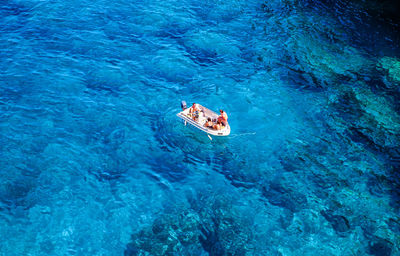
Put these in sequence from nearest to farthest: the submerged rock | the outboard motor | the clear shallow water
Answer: the clear shallow water
the outboard motor
the submerged rock

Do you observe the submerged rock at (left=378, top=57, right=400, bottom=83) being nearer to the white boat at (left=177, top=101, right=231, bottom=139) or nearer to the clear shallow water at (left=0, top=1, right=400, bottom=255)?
the clear shallow water at (left=0, top=1, right=400, bottom=255)

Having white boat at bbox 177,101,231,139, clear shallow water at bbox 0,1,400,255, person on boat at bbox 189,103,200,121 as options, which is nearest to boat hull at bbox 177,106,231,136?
white boat at bbox 177,101,231,139

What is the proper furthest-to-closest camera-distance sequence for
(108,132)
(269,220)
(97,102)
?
(97,102)
(108,132)
(269,220)

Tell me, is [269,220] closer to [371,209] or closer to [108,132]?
[371,209]

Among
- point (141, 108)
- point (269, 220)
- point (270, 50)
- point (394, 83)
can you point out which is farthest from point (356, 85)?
point (141, 108)

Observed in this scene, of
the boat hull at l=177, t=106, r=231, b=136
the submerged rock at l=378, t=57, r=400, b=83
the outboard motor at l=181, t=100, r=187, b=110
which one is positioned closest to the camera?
the boat hull at l=177, t=106, r=231, b=136

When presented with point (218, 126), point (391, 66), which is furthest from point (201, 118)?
point (391, 66)

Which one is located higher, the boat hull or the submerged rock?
the submerged rock
